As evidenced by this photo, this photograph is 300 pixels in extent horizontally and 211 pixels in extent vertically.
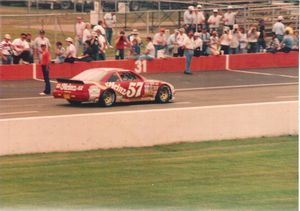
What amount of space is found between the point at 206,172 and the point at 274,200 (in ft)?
7.67

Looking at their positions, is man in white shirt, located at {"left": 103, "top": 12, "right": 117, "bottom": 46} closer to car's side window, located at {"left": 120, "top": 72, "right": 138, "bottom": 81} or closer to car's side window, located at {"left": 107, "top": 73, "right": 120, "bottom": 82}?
car's side window, located at {"left": 120, "top": 72, "right": 138, "bottom": 81}

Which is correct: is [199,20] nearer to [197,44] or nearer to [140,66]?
[197,44]

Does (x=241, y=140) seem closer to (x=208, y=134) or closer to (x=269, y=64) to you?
(x=208, y=134)

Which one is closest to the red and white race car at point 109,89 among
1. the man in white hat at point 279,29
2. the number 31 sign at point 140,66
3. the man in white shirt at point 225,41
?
the number 31 sign at point 140,66

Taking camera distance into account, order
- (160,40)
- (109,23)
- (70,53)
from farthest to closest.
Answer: (109,23) < (160,40) < (70,53)

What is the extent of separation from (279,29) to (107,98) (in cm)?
1344

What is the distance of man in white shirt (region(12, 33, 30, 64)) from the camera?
3078 cm

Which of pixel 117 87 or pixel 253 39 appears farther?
pixel 253 39

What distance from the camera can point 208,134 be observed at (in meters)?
18.7

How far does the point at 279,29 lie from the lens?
37.0m

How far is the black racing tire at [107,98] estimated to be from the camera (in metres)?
25.2

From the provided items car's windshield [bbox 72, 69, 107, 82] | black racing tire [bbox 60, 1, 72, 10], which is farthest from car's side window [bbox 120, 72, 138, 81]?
black racing tire [bbox 60, 1, 72, 10]

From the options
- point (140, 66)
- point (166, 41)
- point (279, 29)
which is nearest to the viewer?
point (140, 66)

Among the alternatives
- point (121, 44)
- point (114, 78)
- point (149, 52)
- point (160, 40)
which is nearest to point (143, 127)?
point (114, 78)
